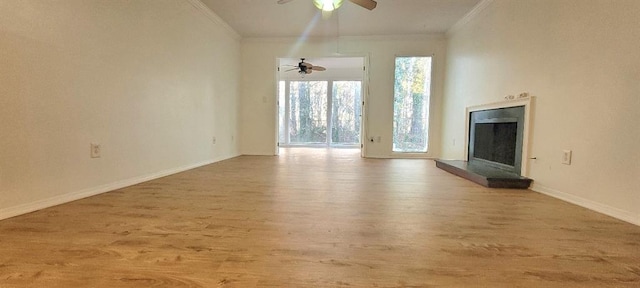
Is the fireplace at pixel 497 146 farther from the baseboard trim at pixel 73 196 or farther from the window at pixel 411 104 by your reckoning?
the baseboard trim at pixel 73 196

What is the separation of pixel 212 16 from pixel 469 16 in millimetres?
3844

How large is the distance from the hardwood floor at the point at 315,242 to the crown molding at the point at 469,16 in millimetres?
2742

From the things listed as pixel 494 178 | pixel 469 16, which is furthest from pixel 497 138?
pixel 469 16

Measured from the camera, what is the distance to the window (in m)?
5.43

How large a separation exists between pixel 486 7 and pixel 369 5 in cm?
173

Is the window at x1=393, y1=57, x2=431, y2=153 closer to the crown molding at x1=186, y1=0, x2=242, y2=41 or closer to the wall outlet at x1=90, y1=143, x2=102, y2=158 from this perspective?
the crown molding at x1=186, y1=0, x2=242, y2=41

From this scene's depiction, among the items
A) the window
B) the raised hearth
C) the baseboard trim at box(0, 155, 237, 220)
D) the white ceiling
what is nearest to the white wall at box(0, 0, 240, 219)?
the baseboard trim at box(0, 155, 237, 220)

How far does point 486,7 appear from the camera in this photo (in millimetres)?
3789

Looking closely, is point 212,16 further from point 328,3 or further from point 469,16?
point 469,16

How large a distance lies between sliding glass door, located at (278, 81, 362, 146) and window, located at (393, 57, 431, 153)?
2.98 meters

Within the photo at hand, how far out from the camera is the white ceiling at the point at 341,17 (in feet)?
13.1

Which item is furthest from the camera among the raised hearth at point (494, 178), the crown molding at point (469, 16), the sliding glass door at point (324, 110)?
the sliding glass door at point (324, 110)

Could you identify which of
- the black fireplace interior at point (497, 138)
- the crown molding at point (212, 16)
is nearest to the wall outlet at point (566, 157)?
the black fireplace interior at point (497, 138)

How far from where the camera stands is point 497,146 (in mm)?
3379
